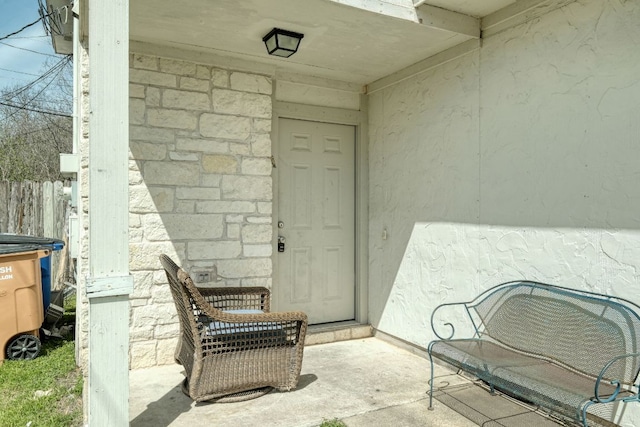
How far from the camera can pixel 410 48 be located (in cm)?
358

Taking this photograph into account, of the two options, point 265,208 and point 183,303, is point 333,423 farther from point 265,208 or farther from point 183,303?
point 265,208

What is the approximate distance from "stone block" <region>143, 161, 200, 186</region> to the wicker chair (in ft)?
3.10

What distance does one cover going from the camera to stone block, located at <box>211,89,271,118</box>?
3.80m

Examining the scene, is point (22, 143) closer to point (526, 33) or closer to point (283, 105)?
point (283, 105)

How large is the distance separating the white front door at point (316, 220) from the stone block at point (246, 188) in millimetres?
266

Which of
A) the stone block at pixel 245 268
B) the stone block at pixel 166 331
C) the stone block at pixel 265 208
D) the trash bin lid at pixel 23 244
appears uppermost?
the stone block at pixel 265 208

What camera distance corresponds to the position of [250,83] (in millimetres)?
3928

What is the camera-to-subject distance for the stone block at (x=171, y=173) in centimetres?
356

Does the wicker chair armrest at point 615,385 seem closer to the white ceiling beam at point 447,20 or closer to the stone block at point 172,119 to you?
the white ceiling beam at point 447,20

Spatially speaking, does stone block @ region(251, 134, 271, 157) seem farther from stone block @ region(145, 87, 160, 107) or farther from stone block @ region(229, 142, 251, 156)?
stone block @ region(145, 87, 160, 107)

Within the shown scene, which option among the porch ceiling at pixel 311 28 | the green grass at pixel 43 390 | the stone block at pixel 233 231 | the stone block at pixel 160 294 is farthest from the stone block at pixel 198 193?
the green grass at pixel 43 390

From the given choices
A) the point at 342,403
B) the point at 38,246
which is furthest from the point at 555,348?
the point at 38,246

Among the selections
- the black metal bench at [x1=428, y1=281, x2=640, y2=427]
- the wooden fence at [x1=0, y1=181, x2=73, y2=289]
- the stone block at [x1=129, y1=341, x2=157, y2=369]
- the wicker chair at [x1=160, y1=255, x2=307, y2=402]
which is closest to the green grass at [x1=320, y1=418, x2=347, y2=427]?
the wicker chair at [x1=160, y1=255, x2=307, y2=402]

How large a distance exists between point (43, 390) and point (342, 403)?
2.09 metres
